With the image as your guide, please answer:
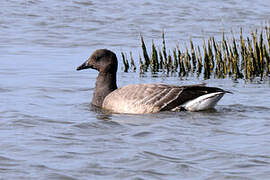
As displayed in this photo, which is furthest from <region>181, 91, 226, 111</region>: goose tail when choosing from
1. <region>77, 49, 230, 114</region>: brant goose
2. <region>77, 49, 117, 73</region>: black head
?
<region>77, 49, 117, 73</region>: black head

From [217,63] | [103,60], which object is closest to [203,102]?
[103,60]

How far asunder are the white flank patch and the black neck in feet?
6.46

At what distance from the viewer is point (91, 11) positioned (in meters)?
29.3

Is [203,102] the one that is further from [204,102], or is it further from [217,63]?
[217,63]

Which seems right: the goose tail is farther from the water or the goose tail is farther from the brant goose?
the water

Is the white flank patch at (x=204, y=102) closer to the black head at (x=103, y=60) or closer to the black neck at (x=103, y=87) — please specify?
the black neck at (x=103, y=87)

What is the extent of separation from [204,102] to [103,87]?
2464 mm

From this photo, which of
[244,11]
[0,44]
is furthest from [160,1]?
[0,44]

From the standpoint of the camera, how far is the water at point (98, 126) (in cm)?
845

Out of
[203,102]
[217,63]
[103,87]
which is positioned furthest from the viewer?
[217,63]

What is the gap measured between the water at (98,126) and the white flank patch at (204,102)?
22 centimetres

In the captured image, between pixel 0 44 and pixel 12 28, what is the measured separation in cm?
347

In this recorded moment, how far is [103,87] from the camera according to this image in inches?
552

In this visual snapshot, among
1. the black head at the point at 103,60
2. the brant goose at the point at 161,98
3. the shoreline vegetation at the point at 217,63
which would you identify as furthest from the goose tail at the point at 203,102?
the shoreline vegetation at the point at 217,63
